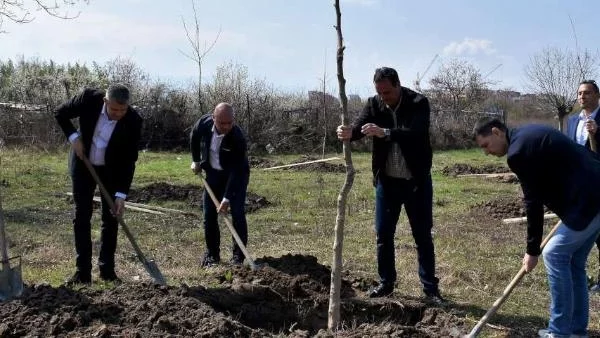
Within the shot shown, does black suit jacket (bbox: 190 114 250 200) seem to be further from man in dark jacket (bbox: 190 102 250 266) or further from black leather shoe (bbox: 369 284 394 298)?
black leather shoe (bbox: 369 284 394 298)

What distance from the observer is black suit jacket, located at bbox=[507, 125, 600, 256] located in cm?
404

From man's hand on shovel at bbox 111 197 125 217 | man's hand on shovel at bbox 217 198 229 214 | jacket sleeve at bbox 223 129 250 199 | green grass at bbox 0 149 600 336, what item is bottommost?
green grass at bbox 0 149 600 336

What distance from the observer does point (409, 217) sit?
17.7ft

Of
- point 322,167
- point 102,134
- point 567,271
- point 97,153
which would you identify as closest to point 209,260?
point 97,153

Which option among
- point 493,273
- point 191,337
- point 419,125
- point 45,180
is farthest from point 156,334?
point 45,180

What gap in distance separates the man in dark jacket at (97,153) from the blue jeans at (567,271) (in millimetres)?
3514

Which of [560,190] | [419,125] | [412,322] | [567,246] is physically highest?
[419,125]

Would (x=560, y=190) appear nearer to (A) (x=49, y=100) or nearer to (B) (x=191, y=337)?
(B) (x=191, y=337)

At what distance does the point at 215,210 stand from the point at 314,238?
2.00 metres

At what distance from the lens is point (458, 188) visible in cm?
1380

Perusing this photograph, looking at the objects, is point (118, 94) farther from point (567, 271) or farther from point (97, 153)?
point (567, 271)

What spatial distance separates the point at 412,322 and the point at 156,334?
2.01 metres

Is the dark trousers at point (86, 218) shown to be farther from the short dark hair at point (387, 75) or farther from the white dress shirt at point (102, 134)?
the short dark hair at point (387, 75)

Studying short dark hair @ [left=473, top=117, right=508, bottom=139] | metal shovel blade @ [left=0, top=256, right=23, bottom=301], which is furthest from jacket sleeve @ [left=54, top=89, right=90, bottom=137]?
short dark hair @ [left=473, top=117, right=508, bottom=139]
